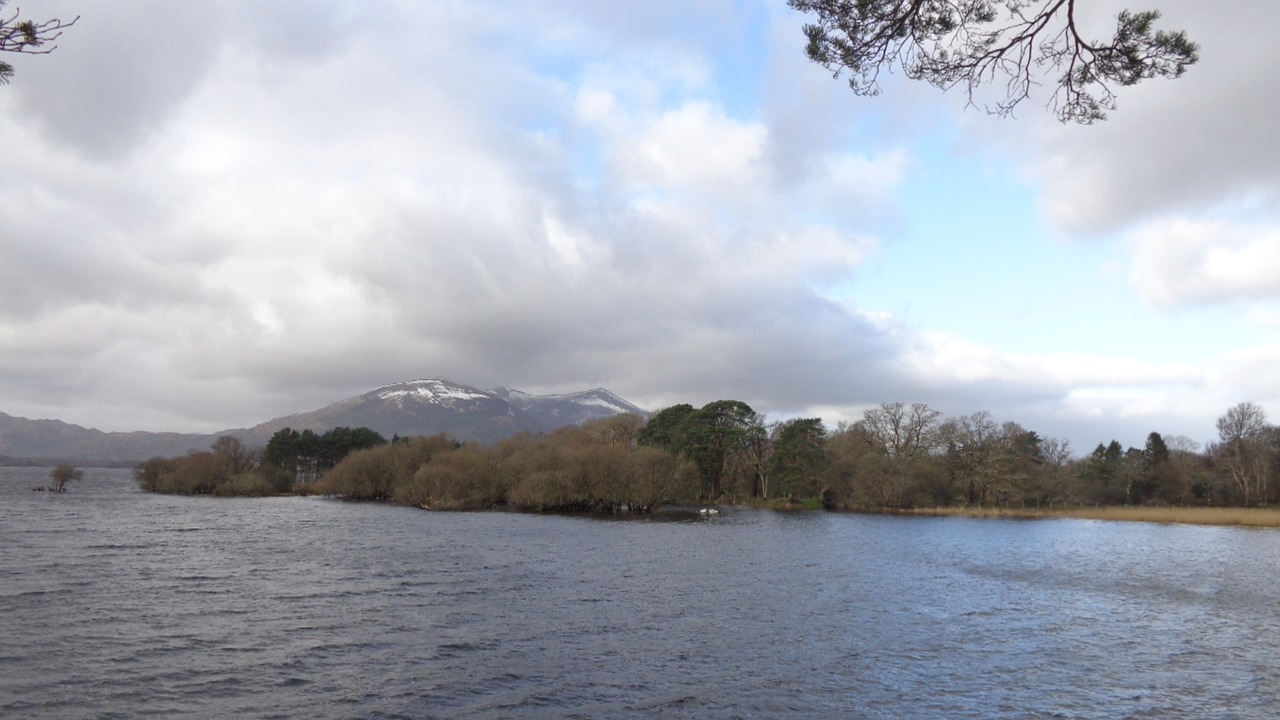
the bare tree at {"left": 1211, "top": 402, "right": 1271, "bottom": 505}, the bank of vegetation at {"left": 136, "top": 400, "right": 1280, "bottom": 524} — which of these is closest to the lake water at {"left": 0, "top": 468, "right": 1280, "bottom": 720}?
the bank of vegetation at {"left": 136, "top": 400, "right": 1280, "bottom": 524}

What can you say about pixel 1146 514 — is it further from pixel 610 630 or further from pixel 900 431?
pixel 610 630

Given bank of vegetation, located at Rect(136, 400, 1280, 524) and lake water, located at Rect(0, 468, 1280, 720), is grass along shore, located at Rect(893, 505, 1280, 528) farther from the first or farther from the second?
lake water, located at Rect(0, 468, 1280, 720)

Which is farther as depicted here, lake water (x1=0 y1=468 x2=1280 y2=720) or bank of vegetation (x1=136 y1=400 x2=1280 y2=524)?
bank of vegetation (x1=136 y1=400 x2=1280 y2=524)

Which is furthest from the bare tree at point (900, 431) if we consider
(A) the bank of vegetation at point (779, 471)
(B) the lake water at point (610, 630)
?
(B) the lake water at point (610, 630)

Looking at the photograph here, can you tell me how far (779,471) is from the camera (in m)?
103

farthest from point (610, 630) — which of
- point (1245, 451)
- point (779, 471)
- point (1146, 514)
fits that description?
point (1245, 451)

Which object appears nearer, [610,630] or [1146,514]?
[610,630]

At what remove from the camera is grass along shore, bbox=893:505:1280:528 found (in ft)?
267

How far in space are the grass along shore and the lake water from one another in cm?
4153

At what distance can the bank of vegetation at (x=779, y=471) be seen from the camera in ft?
294

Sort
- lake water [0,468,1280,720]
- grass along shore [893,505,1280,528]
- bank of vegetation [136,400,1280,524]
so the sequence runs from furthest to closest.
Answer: bank of vegetation [136,400,1280,524], grass along shore [893,505,1280,528], lake water [0,468,1280,720]

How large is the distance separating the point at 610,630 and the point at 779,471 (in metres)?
83.1

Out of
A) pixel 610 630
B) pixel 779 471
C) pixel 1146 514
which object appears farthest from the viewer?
pixel 779 471

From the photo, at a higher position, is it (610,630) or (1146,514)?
(1146,514)
